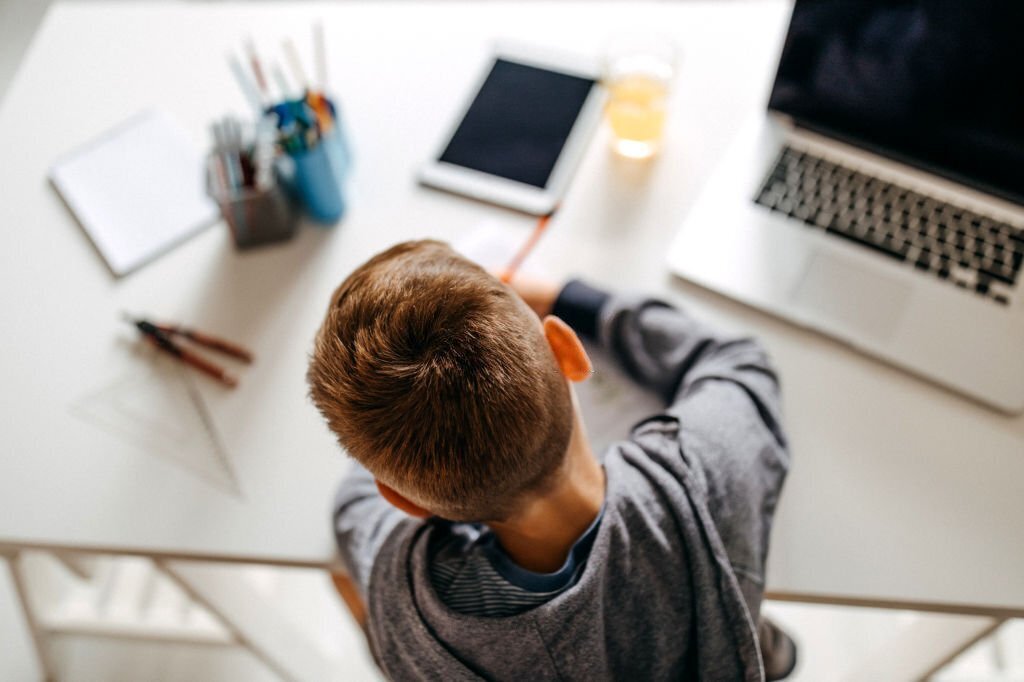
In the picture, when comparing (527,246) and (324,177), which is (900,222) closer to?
(527,246)

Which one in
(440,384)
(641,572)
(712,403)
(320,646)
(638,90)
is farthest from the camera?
(320,646)

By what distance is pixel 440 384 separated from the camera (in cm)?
58

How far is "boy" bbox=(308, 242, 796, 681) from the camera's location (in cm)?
59

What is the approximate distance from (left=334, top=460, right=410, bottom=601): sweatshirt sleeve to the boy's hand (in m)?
0.27

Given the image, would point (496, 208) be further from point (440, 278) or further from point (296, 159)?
point (440, 278)

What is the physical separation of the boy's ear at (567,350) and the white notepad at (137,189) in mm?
580

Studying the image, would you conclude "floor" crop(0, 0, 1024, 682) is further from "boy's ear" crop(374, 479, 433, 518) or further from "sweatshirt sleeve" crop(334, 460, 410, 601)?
"boy's ear" crop(374, 479, 433, 518)

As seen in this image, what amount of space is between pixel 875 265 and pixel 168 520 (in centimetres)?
82

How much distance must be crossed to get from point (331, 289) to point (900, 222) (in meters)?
0.67

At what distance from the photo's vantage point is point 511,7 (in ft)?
3.94

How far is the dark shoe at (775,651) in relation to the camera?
0.90m

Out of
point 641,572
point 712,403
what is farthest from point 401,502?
point 712,403

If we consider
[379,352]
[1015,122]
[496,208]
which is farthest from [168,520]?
[1015,122]

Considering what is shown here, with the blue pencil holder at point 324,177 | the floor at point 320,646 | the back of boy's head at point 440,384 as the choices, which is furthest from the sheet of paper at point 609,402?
the floor at point 320,646
